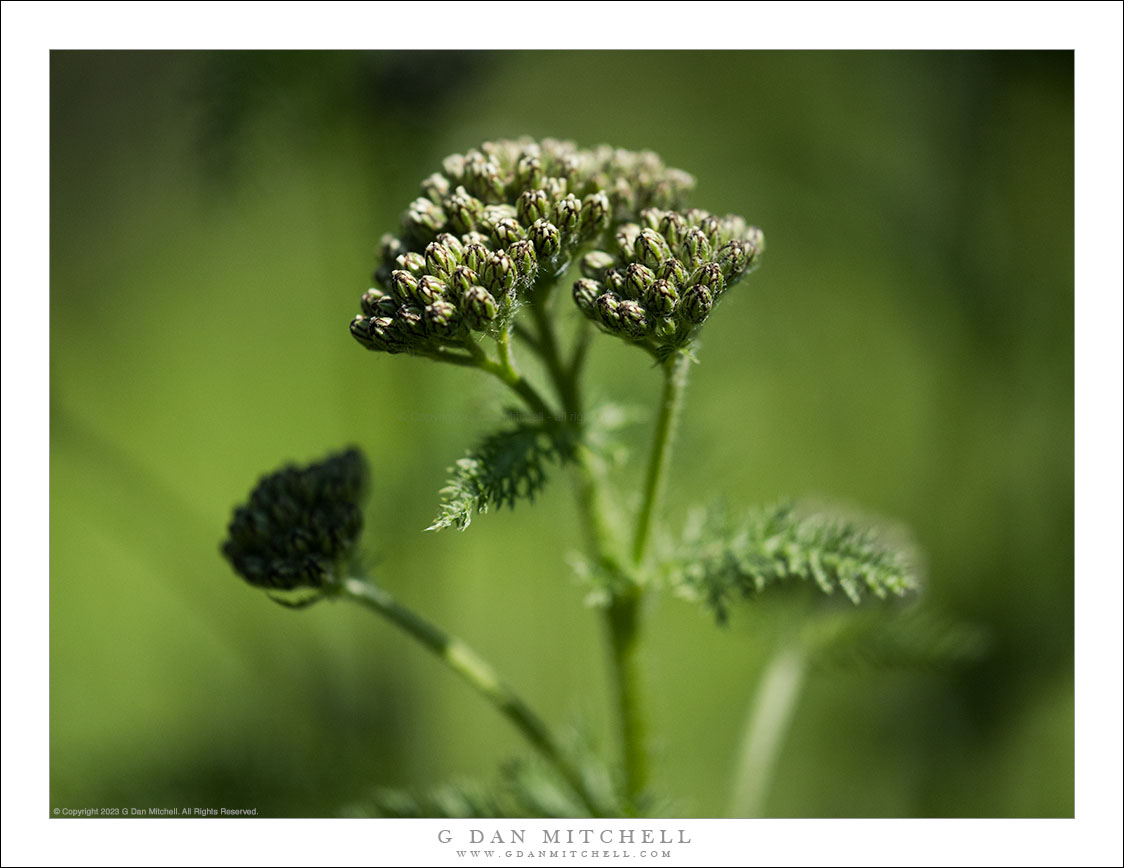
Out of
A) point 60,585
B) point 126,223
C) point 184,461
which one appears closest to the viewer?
point 60,585

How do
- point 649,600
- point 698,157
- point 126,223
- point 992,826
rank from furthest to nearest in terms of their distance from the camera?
point 698,157
point 126,223
point 992,826
point 649,600

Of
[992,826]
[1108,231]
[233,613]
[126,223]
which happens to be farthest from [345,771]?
[1108,231]

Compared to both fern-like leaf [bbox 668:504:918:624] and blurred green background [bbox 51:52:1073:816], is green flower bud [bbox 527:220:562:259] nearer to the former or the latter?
blurred green background [bbox 51:52:1073:816]

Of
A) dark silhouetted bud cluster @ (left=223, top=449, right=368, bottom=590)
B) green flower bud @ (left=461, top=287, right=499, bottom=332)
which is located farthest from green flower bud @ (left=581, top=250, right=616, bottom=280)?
dark silhouetted bud cluster @ (left=223, top=449, right=368, bottom=590)

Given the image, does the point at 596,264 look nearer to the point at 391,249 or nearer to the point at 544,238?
the point at 544,238

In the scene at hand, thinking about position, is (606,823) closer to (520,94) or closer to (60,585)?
(60,585)

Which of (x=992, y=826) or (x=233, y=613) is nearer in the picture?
(x=992, y=826)

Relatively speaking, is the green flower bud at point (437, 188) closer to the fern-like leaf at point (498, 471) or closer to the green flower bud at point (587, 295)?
the green flower bud at point (587, 295)
